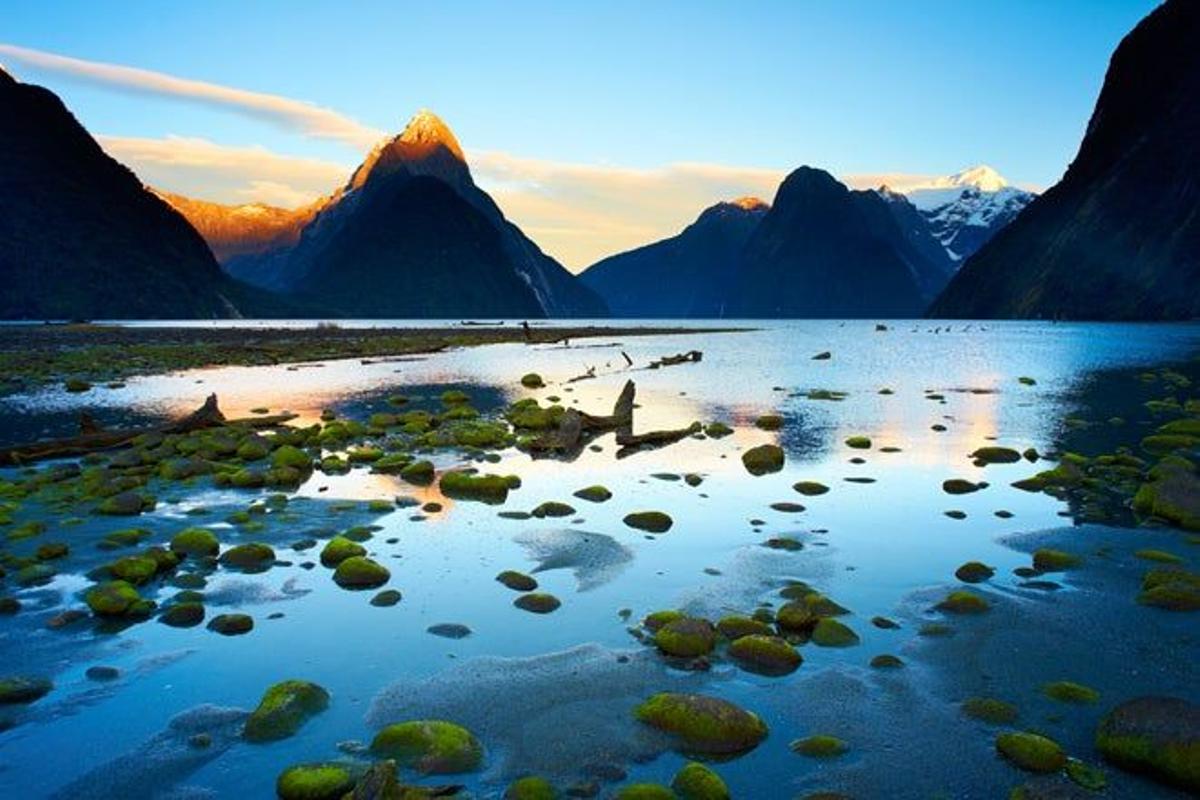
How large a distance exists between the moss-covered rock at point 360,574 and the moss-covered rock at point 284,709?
3.57 metres

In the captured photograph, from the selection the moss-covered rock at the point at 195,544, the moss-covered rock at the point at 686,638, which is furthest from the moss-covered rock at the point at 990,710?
the moss-covered rock at the point at 195,544

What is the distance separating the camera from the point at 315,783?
6.85m

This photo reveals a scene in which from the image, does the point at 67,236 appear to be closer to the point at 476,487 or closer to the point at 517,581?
the point at 476,487

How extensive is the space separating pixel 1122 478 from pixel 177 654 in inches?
811

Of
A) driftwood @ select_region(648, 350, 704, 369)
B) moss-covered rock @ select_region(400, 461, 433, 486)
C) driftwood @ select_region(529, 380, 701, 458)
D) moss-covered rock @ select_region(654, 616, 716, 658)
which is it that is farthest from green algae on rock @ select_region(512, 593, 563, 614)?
driftwood @ select_region(648, 350, 704, 369)

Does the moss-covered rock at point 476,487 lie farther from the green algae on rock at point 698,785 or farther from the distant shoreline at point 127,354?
the distant shoreline at point 127,354

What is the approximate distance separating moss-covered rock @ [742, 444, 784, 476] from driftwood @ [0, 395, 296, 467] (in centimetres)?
1677

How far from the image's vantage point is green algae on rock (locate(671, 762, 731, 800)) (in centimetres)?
689

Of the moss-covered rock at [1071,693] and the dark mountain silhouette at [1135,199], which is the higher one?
the dark mountain silhouette at [1135,199]

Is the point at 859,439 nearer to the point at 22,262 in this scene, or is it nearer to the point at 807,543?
the point at 807,543

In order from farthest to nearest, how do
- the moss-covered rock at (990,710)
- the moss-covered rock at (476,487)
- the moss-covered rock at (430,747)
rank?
the moss-covered rock at (476,487)
the moss-covered rock at (990,710)
the moss-covered rock at (430,747)

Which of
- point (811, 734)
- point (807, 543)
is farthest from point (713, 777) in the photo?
point (807, 543)

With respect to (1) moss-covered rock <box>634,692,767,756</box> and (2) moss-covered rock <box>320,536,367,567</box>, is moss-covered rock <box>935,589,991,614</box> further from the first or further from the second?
(2) moss-covered rock <box>320,536,367,567</box>

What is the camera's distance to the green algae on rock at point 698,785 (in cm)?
689
